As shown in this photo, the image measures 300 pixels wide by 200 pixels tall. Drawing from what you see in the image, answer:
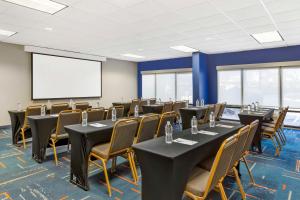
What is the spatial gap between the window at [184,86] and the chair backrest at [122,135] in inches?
270

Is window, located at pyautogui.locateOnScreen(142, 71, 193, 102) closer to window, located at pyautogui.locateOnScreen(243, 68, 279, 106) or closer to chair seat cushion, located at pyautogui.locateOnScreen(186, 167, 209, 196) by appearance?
window, located at pyautogui.locateOnScreen(243, 68, 279, 106)

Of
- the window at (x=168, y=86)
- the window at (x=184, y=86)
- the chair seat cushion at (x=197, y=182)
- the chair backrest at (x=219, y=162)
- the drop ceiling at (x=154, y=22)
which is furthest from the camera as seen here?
the window at (x=168, y=86)

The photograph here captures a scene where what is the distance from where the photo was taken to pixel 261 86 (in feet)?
25.3

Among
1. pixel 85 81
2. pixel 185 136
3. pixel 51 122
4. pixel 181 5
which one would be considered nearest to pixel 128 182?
pixel 185 136

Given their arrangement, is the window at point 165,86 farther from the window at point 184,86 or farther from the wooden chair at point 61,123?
the wooden chair at point 61,123

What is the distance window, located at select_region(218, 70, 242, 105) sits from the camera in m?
8.18

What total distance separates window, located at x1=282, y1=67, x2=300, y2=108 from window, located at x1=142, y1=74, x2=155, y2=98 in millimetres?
5738

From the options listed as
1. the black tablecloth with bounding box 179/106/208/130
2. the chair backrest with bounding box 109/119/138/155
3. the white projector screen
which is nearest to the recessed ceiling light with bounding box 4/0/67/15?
the chair backrest with bounding box 109/119/138/155

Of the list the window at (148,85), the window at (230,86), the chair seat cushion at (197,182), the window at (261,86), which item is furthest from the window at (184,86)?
the chair seat cushion at (197,182)

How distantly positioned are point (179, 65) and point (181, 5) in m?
5.98

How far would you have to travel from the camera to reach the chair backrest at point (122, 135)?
8.57 ft

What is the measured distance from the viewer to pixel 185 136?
2.45m

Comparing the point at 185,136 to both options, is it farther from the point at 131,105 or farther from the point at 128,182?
the point at 131,105

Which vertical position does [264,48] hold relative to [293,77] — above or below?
above
